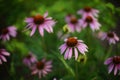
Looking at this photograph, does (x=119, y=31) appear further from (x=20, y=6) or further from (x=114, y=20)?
(x=20, y=6)

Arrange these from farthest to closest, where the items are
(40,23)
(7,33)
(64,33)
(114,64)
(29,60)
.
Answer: (29,60), (7,33), (64,33), (40,23), (114,64)

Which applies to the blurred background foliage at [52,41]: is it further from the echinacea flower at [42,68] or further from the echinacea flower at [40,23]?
the echinacea flower at [40,23]

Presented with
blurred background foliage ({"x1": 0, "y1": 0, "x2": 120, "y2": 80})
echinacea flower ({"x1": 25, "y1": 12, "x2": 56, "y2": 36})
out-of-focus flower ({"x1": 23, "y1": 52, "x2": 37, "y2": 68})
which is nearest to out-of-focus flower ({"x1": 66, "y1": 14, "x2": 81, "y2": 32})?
blurred background foliage ({"x1": 0, "y1": 0, "x2": 120, "y2": 80})

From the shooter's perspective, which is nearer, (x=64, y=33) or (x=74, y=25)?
(x=64, y=33)

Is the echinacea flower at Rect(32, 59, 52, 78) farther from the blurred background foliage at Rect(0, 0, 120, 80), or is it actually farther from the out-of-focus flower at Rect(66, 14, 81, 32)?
the out-of-focus flower at Rect(66, 14, 81, 32)

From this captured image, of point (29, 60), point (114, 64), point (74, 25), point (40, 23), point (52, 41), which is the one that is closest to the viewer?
point (114, 64)

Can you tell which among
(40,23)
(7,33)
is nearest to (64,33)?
(40,23)

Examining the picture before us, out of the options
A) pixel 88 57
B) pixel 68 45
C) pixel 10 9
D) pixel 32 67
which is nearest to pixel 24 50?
pixel 10 9

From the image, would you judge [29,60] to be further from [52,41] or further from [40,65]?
[52,41]

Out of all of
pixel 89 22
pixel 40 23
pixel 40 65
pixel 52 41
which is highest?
pixel 40 23
